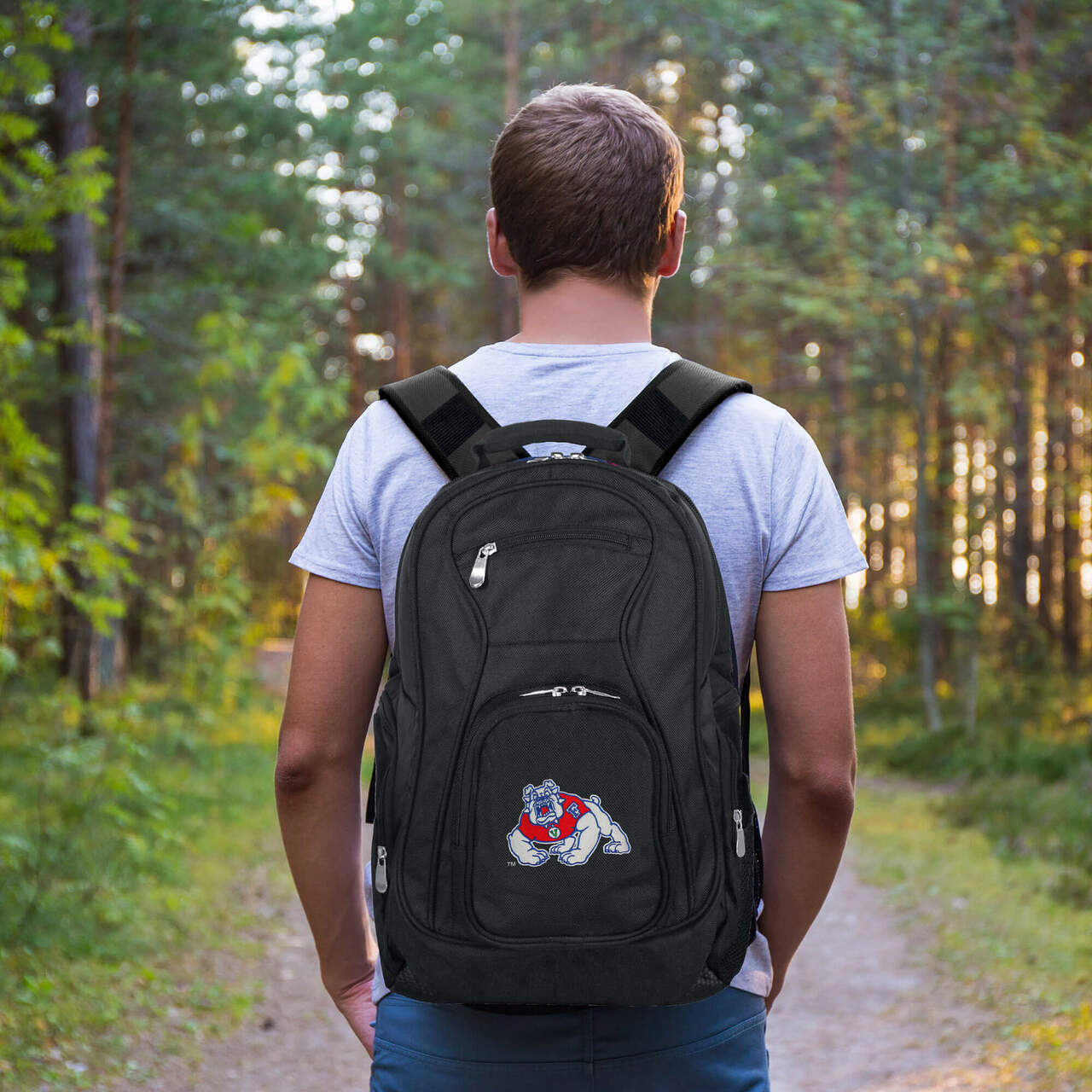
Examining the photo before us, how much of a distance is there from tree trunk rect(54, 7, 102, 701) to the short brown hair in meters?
8.82

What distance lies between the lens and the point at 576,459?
1535 millimetres

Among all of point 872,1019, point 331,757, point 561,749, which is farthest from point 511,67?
point 561,749

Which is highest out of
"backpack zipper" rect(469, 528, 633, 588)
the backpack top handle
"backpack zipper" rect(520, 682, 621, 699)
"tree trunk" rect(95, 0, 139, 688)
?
"tree trunk" rect(95, 0, 139, 688)

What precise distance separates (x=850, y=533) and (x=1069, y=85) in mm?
14677

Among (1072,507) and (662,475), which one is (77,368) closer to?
(662,475)

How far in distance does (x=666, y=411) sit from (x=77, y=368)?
1099cm

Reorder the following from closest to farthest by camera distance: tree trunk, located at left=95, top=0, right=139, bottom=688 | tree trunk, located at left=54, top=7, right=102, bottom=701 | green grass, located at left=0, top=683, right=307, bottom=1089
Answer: green grass, located at left=0, top=683, right=307, bottom=1089 < tree trunk, located at left=95, top=0, right=139, bottom=688 < tree trunk, located at left=54, top=7, right=102, bottom=701

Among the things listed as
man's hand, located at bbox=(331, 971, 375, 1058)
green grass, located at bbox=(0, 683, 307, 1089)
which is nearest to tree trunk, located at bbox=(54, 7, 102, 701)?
green grass, located at bbox=(0, 683, 307, 1089)

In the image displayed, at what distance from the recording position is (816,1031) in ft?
17.9

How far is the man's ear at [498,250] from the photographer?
5.61 feet

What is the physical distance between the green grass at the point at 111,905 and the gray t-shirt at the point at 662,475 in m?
3.55

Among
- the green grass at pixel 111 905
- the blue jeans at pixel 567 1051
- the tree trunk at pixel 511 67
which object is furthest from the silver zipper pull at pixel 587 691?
the tree trunk at pixel 511 67

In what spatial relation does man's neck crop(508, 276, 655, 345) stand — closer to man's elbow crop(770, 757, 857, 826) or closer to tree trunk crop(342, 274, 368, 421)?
man's elbow crop(770, 757, 857, 826)

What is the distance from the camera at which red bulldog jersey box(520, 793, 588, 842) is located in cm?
142
